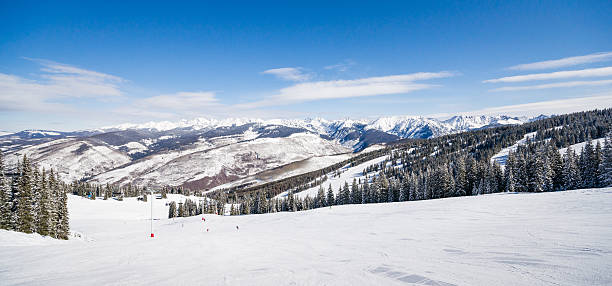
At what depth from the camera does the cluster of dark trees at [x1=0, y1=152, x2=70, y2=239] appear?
34719mm

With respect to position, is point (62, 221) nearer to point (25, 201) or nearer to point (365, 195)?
point (25, 201)

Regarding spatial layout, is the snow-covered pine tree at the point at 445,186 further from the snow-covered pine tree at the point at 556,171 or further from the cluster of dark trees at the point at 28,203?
the cluster of dark trees at the point at 28,203

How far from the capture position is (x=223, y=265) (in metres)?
Answer: 12.4

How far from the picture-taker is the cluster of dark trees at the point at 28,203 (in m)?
34.7

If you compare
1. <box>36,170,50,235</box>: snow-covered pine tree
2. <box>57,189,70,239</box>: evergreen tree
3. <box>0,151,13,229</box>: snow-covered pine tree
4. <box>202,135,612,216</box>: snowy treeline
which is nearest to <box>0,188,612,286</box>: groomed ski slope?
<box>0,151,13,229</box>: snow-covered pine tree

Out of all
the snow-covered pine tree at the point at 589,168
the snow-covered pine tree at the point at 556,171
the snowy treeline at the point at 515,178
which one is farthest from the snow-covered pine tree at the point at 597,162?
the snow-covered pine tree at the point at 556,171

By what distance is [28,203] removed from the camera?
3641 cm

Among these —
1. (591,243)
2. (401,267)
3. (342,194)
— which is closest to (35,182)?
(401,267)

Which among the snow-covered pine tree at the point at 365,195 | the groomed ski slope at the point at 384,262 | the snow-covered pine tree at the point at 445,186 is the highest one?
the groomed ski slope at the point at 384,262

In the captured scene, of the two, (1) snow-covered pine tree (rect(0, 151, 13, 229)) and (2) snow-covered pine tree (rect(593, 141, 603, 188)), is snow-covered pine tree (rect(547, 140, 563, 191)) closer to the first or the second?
(2) snow-covered pine tree (rect(593, 141, 603, 188))

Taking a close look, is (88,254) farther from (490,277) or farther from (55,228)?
(55,228)

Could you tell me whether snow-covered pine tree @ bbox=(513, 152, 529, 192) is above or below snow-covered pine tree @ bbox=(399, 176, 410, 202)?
above

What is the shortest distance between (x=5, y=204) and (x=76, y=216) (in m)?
67.2

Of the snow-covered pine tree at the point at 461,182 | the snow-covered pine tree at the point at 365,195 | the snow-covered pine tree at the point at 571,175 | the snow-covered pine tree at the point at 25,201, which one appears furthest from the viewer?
the snow-covered pine tree at the point at 365,195
